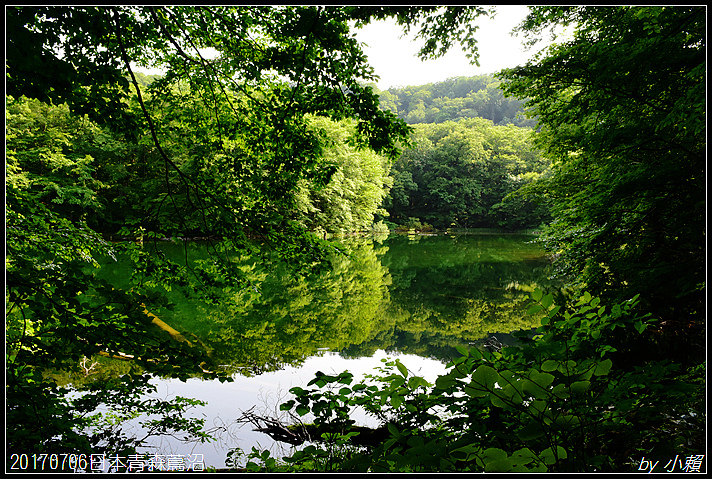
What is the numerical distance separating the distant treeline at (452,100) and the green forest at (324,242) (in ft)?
3.40

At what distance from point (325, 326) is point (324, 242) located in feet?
16.4

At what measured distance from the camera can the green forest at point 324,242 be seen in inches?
56.8

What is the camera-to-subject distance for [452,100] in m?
7.61

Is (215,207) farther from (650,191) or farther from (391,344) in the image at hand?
(391,344)

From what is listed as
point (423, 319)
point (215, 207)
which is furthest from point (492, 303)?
point (215, 207)

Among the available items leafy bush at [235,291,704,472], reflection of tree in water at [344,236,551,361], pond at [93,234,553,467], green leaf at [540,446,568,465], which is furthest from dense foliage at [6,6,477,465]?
reflection of tree in water at [344,236,551,361]

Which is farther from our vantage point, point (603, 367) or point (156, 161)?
point (156, 161)

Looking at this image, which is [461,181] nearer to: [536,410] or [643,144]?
[643,144]

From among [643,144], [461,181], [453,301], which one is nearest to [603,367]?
[643,144]

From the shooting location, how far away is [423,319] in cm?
862

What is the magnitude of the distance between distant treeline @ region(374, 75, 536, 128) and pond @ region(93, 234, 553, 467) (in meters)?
3.14

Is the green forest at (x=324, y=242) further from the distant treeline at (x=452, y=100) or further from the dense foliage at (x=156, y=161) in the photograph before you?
the distant treeline at (x=452, y=100)

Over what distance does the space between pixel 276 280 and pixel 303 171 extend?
30.3 feet

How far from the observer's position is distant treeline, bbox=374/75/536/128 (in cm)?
602
